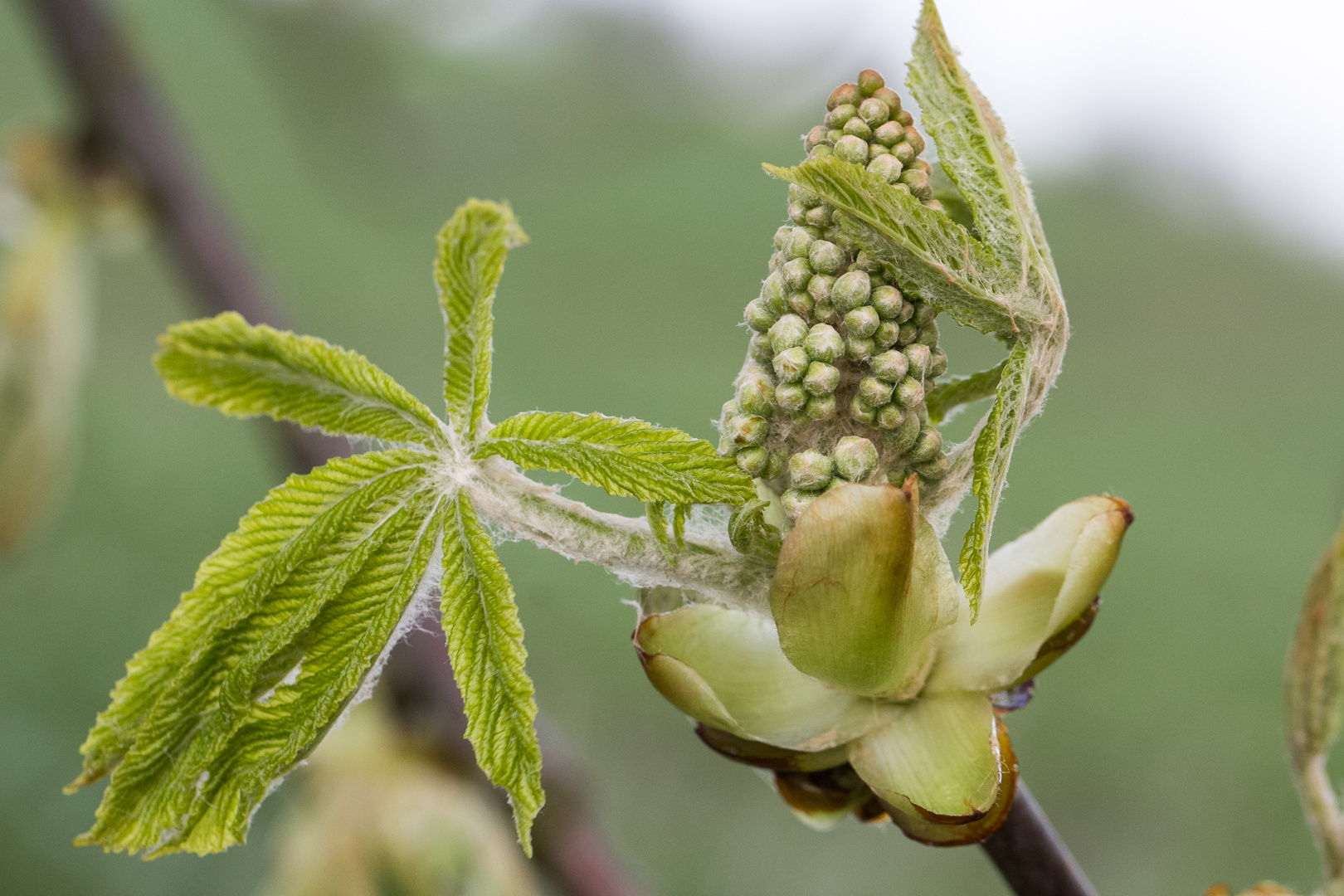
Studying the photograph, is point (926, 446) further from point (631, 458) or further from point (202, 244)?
point (202, 244)

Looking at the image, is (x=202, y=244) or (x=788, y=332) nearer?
(x=788, y=332)

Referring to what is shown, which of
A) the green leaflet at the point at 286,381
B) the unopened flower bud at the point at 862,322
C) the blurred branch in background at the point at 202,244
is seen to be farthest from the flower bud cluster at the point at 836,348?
the blurred branch in background at the point at 202,244

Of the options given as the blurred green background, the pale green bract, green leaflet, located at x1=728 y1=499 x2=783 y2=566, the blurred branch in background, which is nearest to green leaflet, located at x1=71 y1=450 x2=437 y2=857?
the pale green bract

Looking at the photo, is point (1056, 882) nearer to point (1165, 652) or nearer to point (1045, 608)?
point (1045, 608)

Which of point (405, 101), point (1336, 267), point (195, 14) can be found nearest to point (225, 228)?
point (405, 101)

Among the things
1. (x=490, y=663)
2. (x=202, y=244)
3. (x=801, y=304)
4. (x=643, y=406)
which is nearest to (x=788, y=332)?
(x=801, y=304)

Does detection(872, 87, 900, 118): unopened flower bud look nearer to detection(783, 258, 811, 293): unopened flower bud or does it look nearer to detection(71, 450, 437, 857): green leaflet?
detection(783, 258, 811, 293): unopened flower bud

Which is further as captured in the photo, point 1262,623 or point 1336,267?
point 1336,267
